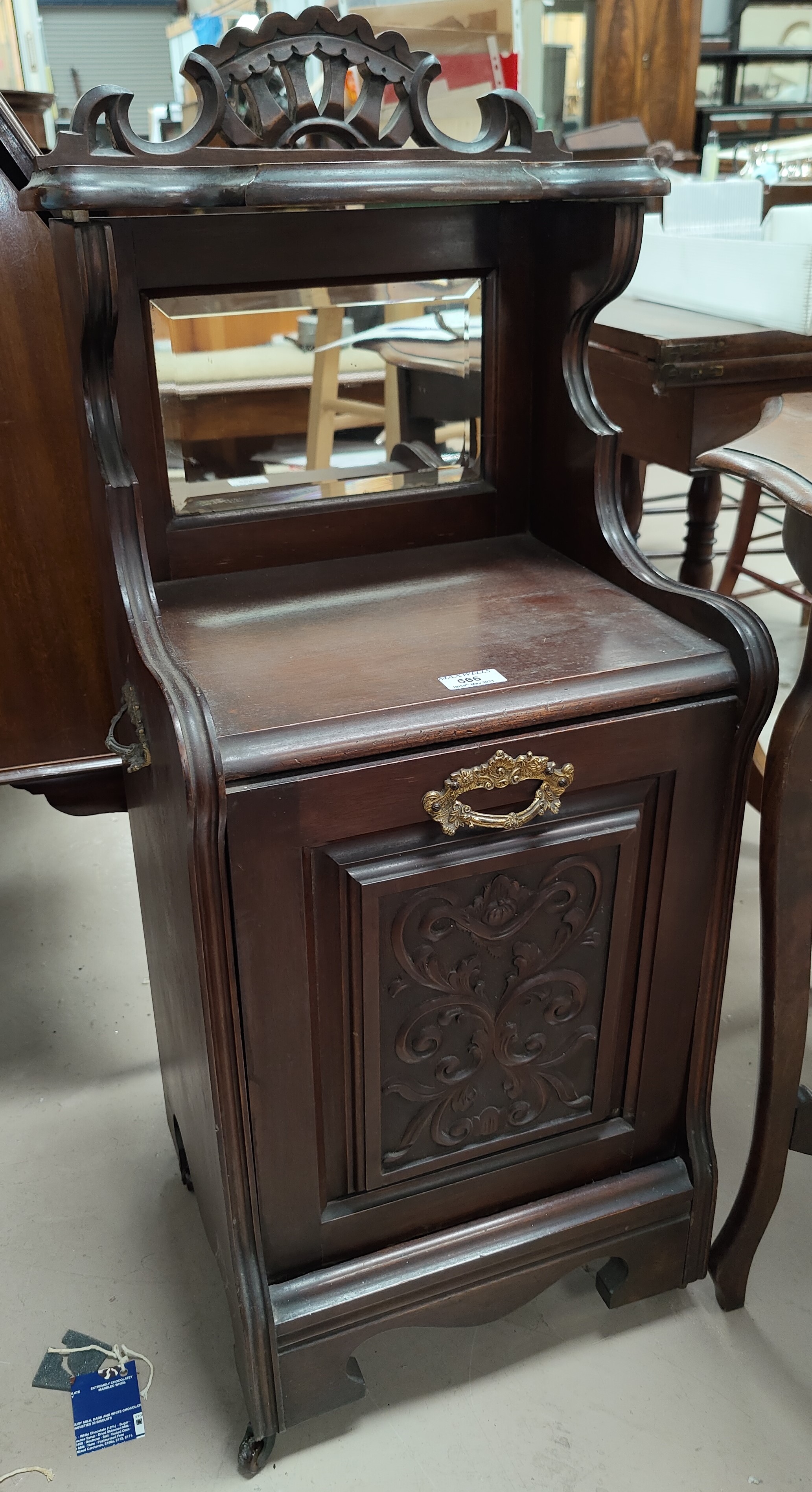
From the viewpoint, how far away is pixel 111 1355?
4.62 feet

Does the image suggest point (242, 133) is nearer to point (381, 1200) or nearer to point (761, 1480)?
point (381, 1200)

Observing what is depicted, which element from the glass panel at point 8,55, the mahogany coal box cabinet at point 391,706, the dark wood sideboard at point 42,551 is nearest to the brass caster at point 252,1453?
the mahogany coal box cabinet at point 391,706

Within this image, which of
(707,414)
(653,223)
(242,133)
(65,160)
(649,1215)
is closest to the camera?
(65,160)

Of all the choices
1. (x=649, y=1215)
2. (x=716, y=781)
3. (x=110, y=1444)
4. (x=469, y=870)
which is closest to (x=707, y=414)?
(x=716, y=781)

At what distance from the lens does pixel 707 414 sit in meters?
1.73

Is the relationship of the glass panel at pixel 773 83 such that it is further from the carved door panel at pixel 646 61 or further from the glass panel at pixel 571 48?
the glass panel at pixel 571 48

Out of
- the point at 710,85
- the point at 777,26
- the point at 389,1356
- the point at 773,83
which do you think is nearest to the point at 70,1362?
the point at 389,1356

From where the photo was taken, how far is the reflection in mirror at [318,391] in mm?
1292

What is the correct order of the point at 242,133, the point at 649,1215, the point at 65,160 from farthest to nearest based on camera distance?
1. the point at 649,1215
2. the point at 242,133
3. the point at 65,160

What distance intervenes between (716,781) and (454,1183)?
533 millimetres

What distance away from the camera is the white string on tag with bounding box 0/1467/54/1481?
1.27 meters

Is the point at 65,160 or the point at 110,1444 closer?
the point at 65,160

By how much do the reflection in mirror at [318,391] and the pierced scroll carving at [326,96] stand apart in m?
0.18

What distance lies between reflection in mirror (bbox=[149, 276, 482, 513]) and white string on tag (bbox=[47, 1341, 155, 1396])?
102cm
